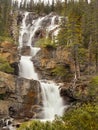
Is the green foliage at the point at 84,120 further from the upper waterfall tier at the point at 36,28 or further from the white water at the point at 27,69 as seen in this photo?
the upper waterfall tier at the point at 36,28

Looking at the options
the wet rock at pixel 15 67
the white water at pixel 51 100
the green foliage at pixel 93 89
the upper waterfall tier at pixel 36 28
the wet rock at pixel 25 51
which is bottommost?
the white water at pixel 51 100

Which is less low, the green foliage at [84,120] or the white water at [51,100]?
the green foliage at [84,120]

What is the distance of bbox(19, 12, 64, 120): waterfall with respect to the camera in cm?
4259

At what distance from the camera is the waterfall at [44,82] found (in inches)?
1677

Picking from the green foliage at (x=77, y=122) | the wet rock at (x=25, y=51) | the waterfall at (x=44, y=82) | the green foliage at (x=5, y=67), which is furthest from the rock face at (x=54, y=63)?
the green foliage at (x=77, y=122)

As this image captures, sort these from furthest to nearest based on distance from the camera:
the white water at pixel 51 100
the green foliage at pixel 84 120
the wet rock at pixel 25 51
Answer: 1. the wet rock at pixel 25 51
2. the white water at pixel 51 100
3. the green foliage at pixel 84 120

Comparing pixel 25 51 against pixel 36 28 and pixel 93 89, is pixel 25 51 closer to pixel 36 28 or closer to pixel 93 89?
pixel 36 28

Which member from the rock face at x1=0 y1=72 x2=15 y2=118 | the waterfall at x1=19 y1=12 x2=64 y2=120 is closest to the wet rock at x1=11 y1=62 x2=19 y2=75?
the waterfall at x1=19 y1=12 x2=64 y2=120

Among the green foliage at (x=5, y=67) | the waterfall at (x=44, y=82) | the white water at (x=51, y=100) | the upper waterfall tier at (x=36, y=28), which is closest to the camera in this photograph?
the white water at (x=51, y=100)

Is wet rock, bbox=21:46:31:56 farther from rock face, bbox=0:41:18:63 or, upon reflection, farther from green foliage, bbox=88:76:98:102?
green foliage, bbox=88:76:98:102

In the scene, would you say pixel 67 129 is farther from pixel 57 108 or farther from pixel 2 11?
pixel 2 11

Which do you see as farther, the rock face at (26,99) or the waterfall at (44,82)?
the waterfall at (44,82)

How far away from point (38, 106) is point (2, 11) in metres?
39.7

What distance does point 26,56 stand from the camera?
206 ft
